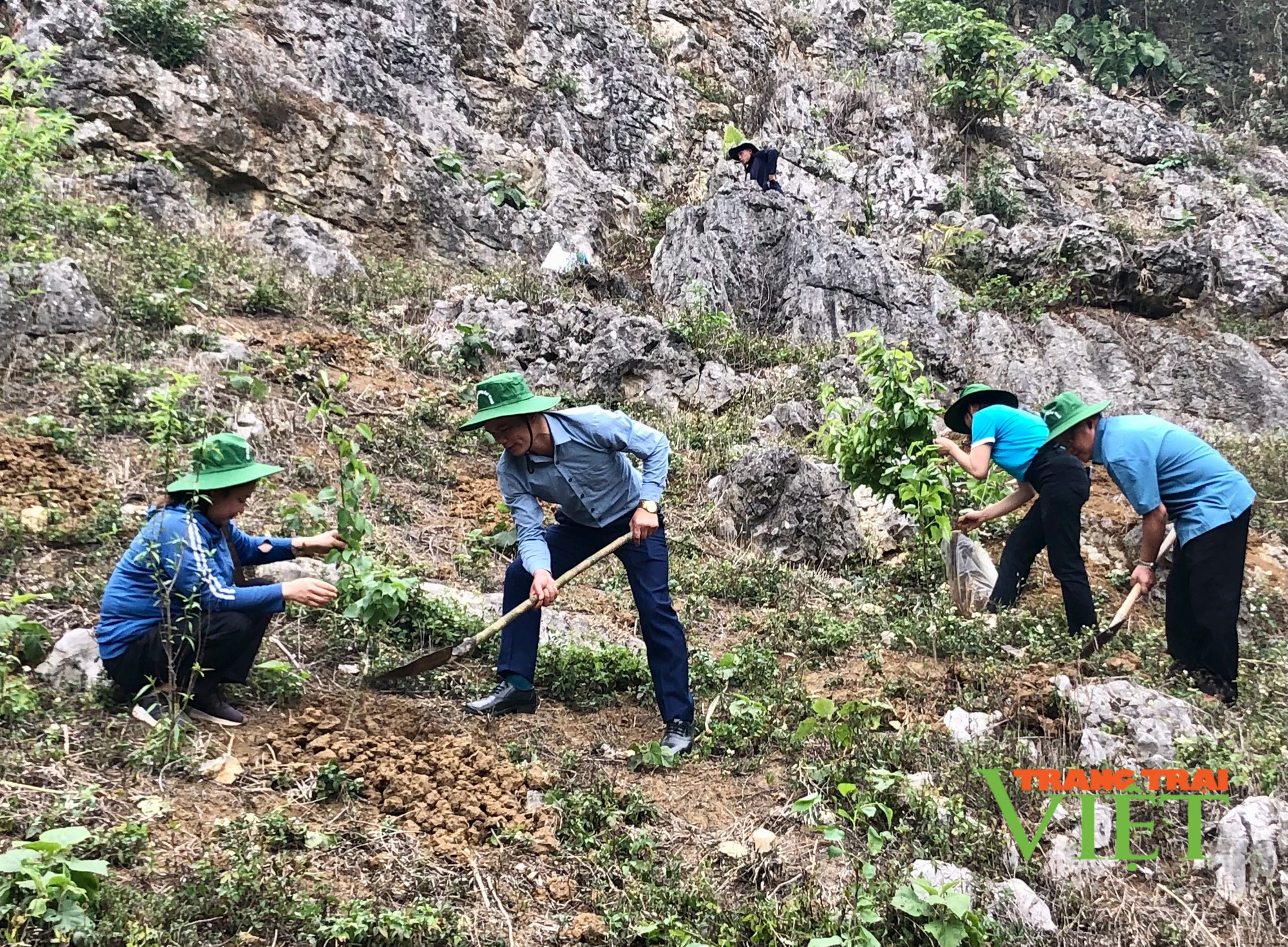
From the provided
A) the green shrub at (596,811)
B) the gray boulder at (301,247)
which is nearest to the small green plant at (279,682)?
the green shrub at (596,811)

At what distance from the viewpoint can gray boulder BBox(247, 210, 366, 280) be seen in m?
8.68

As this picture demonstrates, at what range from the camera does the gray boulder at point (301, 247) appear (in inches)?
342

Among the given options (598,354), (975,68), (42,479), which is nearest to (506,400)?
(42,479)

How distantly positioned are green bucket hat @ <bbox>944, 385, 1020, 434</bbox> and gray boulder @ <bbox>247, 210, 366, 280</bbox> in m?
6.50

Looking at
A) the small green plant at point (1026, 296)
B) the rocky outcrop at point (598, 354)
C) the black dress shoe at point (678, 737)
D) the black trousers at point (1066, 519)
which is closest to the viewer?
the black dress shoe at point (678, 737)

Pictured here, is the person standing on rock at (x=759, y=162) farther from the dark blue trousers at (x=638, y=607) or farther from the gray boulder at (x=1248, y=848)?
the gray boulder at (x=1248, y=848)

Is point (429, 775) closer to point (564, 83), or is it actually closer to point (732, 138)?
point (732, 138)

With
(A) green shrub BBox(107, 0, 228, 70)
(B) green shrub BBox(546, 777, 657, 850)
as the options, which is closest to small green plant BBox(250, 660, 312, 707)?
(B) green shrub BBox(546, 777, 657, 850)

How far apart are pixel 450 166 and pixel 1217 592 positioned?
33.7 feet

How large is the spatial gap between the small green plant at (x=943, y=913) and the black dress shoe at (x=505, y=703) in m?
1.85

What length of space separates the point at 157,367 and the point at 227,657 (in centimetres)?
362

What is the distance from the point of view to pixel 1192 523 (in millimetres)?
3877

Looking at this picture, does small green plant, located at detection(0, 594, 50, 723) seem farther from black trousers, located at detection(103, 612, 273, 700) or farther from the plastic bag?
the plastic bag

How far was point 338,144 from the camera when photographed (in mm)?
10367
